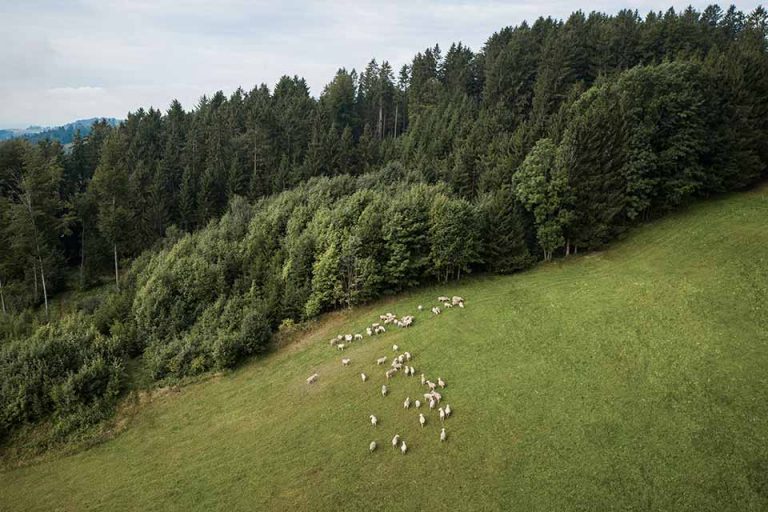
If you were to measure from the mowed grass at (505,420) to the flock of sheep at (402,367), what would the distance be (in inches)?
23.1

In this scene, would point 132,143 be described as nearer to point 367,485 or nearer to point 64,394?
point 64,394

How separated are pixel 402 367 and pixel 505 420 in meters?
8.56

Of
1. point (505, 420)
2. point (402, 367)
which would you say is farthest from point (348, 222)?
point (505, 420)

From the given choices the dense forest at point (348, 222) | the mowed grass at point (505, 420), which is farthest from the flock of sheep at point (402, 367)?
the dense forest at point (348, 222)

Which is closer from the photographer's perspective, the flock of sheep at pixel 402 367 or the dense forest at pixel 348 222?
the flock of sheep at pixel 402 367

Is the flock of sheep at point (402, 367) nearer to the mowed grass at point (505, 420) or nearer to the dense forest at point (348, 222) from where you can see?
the mowed grass at point (505, 420)

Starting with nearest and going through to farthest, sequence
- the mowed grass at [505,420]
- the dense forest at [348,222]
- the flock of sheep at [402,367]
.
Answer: the mowed grass at [505,420] → the flock of sheep at [402,367] → the dense forest at [348,222]

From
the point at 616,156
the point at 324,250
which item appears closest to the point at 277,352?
the point at 324,250

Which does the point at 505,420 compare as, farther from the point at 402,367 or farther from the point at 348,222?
the point at 348,222

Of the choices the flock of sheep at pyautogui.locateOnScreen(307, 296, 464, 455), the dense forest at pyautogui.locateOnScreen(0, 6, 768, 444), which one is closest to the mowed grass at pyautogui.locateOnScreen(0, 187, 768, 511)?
the flock of sheep at pyautogui.locateOnScreen(307, 296, 464, 455)

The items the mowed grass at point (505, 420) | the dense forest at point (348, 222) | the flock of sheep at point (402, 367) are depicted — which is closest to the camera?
the mowed grass at point (505, 420)

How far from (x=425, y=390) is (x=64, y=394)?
2729cm

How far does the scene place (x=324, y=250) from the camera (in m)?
45.8

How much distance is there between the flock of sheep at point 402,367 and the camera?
25.1m
